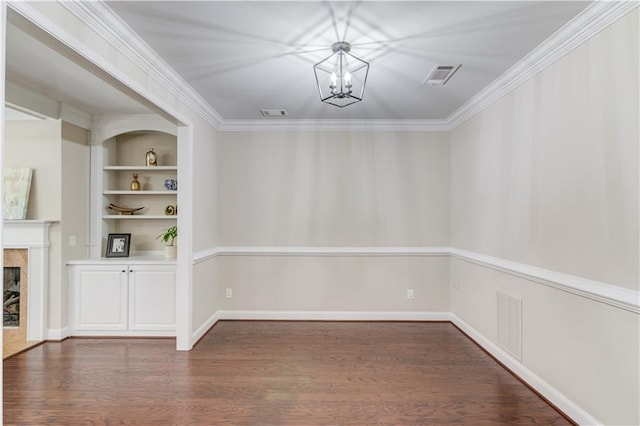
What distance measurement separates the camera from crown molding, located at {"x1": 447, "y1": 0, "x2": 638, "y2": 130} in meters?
2.10

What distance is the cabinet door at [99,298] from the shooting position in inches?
161

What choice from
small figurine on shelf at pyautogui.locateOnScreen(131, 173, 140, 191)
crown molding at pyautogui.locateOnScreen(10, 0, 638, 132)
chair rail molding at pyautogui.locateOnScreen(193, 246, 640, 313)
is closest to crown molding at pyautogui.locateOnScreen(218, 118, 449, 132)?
crown molding at pyautogui.locateOnScreen(10, 0, 638, 132)

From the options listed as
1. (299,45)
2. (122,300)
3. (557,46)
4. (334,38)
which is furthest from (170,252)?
(557,46)

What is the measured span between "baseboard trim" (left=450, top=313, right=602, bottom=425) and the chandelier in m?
2.55

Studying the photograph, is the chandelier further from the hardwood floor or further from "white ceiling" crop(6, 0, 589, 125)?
the hardwood floor

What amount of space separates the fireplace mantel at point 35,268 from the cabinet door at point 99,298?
0.28 metres

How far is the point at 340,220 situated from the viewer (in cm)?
479

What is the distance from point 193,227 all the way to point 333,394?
2.15 m

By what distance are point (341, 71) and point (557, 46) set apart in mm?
1498

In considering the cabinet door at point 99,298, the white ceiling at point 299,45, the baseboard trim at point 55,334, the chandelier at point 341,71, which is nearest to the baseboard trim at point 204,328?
the cabinet door at point 99,298

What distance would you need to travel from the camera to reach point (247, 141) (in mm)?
4812

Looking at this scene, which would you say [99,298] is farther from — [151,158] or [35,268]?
[151,158]

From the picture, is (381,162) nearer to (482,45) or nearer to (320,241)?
(320,241)

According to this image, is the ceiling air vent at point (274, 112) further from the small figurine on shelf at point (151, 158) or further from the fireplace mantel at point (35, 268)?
the fireplace mantel at point (35, 268)
